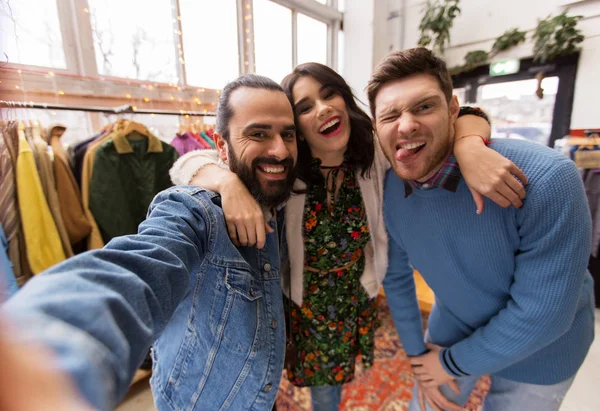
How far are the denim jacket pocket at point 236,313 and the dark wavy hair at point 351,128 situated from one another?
459mm

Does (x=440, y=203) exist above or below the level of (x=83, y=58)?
below

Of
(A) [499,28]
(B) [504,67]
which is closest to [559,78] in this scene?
(B) [504,67]

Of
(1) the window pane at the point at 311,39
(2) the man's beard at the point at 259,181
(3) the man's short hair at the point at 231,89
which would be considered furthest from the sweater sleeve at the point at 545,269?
(1) the window pane at the point at 311,39

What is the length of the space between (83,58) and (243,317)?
217 cm

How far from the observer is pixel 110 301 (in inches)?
13.1

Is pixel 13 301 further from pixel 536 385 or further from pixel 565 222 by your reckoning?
pixel 536 385

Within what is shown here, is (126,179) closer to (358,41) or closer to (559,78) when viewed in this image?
(358,41)

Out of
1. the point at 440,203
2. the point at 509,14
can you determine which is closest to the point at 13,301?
the point at 440,203

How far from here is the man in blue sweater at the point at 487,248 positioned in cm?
66

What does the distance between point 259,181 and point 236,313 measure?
0.37 m

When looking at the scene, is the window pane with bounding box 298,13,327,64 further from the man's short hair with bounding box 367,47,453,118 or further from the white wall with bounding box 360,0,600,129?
the man's short hair with bounding box 367,47,453,118

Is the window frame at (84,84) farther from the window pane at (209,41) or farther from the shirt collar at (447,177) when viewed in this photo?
the shirt collar at (447,177)

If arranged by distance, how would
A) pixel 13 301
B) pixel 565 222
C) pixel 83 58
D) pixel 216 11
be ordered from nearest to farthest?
pixel 13 301 → pixel 565 222 → pixel 83 58 → pixel 216 11

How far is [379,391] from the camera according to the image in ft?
5.41
